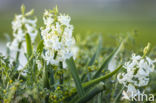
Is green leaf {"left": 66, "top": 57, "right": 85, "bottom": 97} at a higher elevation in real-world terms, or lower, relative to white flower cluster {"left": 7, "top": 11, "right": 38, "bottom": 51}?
lower

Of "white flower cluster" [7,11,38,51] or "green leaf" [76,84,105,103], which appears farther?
"white flower cluster" [7,11,38,51]

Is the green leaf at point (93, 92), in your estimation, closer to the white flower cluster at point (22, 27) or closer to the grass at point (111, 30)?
the white flower cluster at point (22, 27)

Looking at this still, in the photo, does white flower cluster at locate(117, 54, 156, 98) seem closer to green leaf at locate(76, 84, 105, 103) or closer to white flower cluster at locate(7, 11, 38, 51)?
green leaf at locate(76, 84, 105, 103)

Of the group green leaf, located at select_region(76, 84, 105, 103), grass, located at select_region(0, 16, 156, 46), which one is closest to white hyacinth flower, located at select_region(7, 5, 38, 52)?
green leaf, located at select_region(76, 84, 105, 103)

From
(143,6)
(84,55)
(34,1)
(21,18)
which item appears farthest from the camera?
(34,1)

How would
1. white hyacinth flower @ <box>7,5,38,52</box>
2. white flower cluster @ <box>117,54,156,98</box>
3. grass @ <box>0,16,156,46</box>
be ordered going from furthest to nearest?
grass @ <box>0,16,156,46</box>
white hyacinth flower @ <box>7,5,38,52</box>
white flower cluster @ <box>117,54,156,98</box>

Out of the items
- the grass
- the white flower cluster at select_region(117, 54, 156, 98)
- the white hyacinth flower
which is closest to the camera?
the white flower cluster at select_region(117, 54, 156, 98)

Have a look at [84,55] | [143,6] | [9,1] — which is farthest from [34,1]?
[84,55]

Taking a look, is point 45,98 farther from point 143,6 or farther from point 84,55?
point 143,6
